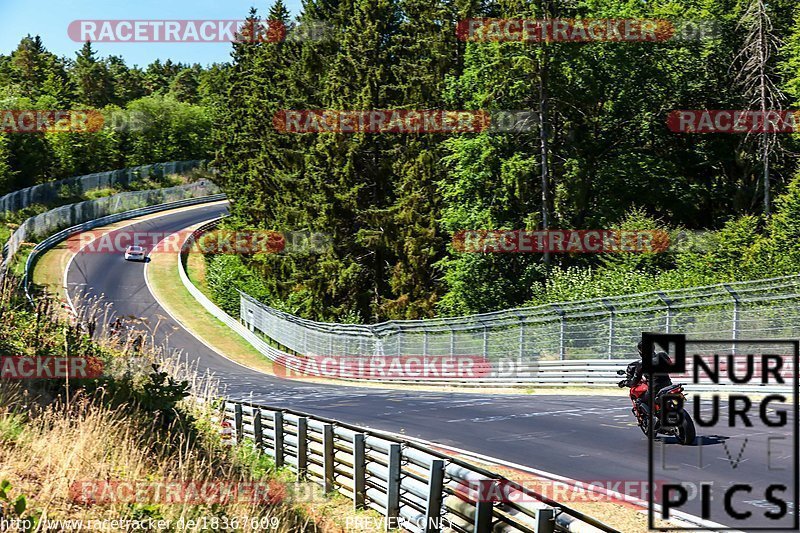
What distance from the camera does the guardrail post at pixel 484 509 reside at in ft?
25.8

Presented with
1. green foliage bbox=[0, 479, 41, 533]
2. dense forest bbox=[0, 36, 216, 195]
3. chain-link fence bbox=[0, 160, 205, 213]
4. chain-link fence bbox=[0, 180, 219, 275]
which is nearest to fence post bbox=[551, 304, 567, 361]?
green foliage bbox=[0, 479, 41, 533]

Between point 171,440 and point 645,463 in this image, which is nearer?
point 171,440

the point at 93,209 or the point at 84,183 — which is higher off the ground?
the point at 84,183

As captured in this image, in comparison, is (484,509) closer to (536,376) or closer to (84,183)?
(536,376)

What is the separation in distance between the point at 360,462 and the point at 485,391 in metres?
18.0

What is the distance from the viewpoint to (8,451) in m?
7.96

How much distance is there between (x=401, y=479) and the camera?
10102mm

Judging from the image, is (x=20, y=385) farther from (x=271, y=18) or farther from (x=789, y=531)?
(x=271, y=18)

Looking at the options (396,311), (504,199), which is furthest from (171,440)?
(396,311)

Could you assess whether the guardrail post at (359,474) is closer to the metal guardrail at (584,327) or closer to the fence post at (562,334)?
the metal guardrail at (584,327)

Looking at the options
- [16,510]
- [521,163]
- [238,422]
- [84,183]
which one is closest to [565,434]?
[238,422]

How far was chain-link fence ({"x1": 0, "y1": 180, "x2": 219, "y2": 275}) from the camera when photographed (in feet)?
200

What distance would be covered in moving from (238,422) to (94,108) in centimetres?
10406

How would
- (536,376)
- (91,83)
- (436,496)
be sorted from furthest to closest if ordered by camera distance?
(91,83) → (536,376) → (436,496)
